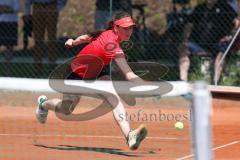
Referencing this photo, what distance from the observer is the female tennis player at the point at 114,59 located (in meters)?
8.64

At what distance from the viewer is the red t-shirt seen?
29.5ft

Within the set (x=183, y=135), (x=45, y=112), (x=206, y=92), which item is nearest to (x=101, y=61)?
(x=45, y=112)

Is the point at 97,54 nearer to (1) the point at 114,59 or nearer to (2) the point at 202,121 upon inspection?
(1) the point at 114,59

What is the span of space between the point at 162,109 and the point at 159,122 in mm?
1086

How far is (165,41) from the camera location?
50.0 feet

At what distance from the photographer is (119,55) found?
8930 mm

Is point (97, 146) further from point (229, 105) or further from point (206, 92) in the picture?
point (206, 92)

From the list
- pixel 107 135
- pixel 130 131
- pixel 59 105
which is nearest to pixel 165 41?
pixel 107 135

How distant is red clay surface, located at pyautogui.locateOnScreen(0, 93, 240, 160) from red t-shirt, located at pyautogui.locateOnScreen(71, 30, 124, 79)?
0.90m

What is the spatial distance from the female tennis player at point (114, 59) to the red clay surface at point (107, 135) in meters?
0.31

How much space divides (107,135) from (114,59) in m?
1.91

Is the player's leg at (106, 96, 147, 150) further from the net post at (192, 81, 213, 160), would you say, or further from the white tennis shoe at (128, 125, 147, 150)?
the net post at (192, 81, 213, 160)

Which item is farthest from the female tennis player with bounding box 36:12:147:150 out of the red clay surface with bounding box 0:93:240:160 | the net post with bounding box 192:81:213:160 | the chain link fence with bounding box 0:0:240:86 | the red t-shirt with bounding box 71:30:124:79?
the chain link fence with bounding box 0:0:240:86

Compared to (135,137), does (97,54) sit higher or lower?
higher
